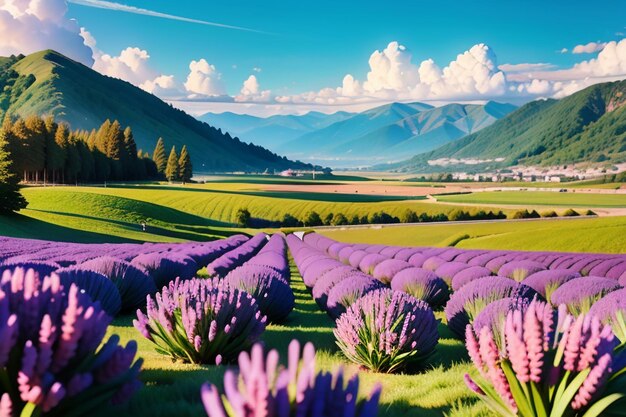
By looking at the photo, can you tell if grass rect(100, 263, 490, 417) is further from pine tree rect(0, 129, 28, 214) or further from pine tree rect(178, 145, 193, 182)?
pine tree rect(178, 145, 193, 182)

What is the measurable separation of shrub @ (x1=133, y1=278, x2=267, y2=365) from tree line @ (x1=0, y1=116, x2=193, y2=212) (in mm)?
47384

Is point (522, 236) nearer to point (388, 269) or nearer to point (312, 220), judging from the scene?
point (388, 269)

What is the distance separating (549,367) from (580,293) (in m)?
10.1

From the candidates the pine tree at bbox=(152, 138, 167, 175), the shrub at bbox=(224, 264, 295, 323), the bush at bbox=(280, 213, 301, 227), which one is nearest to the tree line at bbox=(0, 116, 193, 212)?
the pine tree at bbox=(152, 138, 167, 175)

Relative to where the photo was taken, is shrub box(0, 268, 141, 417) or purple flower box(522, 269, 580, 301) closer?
shrub box(0, 268, 141, 417)

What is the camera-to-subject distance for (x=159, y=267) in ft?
52.0

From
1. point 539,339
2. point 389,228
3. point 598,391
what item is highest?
point 539,339

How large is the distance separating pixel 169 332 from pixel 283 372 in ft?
17.1

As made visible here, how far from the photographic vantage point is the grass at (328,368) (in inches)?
193

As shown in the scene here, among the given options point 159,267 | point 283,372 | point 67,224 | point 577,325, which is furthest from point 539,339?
point 67,224

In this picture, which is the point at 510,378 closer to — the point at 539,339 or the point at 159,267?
the point at 539,339

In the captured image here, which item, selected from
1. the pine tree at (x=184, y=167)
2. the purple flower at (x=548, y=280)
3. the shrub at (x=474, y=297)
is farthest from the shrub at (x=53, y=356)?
the pine tree at (x=184, y=167)

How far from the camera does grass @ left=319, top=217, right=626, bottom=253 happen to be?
4281 cm

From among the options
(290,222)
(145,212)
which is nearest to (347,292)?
(145,212)
